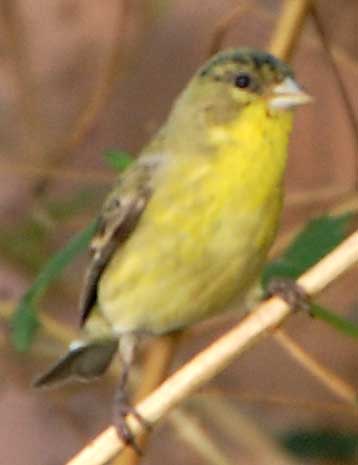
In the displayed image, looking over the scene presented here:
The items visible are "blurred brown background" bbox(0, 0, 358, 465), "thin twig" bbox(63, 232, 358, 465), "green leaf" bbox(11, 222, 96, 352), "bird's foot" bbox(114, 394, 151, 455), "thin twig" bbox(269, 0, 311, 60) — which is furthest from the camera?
"blurred brown background" bbox(0, 0, 358, 465)

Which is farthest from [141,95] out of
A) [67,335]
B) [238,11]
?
[238,11]

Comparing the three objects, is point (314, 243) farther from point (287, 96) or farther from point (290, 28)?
point (290, 28)

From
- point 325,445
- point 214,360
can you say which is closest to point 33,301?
point 214,360

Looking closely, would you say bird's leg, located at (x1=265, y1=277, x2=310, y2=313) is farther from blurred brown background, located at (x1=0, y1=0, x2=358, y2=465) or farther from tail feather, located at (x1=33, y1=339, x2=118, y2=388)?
blurred brown background, located at (x1=0, y1=0, x2=358, y2=465)

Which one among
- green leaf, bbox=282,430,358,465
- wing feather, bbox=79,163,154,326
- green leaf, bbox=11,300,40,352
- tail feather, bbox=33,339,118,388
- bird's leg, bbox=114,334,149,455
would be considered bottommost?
green leaf, bbox=282,430,358,465

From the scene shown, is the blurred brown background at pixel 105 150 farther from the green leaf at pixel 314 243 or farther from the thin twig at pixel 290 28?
the green leaf at pixel 314 243

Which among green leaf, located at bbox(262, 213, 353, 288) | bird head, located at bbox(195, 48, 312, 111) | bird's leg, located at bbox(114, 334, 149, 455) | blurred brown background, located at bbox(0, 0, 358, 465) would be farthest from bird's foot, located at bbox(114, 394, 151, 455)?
blurred brown background, located at bbox(0, 0, 358, 465)

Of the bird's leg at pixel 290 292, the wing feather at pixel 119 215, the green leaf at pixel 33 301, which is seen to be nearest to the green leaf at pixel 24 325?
the green leaf at pixel 33 301

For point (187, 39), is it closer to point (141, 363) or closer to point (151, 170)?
point (141, 363)
